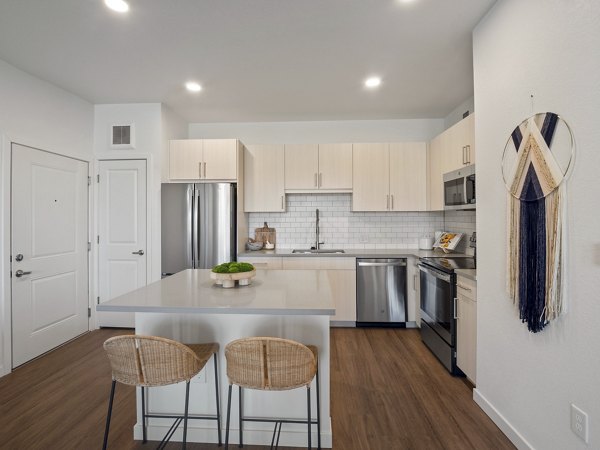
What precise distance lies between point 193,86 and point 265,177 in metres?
1.40

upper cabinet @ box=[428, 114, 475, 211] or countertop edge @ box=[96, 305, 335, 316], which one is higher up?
upper cabinet @ box=[428, 114, 475, 211]

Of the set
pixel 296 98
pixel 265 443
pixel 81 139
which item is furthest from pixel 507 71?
pixel 81 139

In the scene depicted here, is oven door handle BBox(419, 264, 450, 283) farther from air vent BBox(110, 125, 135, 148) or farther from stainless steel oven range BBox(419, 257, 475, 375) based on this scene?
air vent BBox(110, 125, 135, 148)

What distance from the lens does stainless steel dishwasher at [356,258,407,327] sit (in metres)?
3.99

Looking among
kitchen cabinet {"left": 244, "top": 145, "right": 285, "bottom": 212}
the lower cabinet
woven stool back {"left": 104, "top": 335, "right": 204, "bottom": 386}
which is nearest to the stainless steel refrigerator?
the lower cabinet

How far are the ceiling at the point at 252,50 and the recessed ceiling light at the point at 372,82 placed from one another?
74 mm

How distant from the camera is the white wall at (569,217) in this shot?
1.40 meters

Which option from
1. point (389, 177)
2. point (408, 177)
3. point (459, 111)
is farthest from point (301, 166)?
point (459, 111)

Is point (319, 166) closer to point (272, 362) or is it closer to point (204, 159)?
point (204, 159)

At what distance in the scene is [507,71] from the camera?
6.56 feet

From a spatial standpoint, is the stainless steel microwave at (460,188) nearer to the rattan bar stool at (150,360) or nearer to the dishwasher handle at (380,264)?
the dishwasher handle at (380,264)

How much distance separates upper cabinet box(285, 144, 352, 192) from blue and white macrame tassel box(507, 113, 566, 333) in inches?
98.8

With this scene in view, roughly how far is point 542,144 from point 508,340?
3.78 ft

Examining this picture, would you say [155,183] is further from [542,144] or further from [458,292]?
[542,144]
